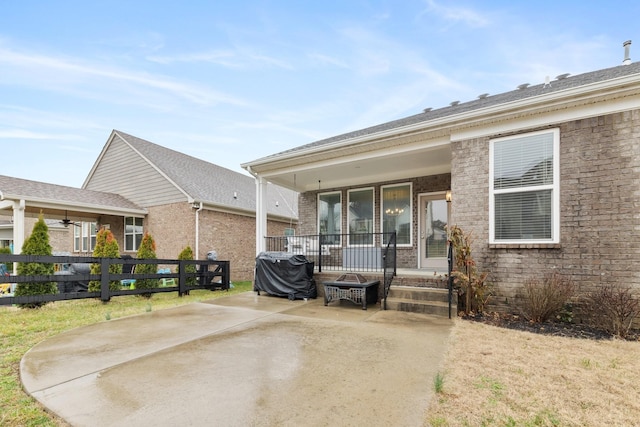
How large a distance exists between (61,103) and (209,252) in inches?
365

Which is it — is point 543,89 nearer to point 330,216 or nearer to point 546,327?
point 546,327

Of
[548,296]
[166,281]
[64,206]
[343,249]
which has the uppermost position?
[64,206]

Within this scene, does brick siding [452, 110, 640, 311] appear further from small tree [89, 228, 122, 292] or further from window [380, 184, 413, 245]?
small tree [89, 228, 122, 292]

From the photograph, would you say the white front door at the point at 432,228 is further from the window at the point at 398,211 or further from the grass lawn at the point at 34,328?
the grass lawn at the point at 34,328

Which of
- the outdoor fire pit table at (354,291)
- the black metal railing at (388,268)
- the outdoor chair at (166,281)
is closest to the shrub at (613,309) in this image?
the black metal railing at (388,268)

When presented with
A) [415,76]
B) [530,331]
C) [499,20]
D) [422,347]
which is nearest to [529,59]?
[499,20]

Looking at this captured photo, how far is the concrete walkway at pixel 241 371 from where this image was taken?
2213 millimetres

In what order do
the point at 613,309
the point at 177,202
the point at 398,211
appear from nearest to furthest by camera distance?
the point at 613,309
the point at 398,211
the point at 177,202

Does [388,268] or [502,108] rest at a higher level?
[502,108]

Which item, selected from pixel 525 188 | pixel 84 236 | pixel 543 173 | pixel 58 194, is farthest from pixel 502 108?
pixel 84 236

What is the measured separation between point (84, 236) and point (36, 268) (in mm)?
10232

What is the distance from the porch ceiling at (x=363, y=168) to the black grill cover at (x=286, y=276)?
245cm

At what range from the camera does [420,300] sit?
19.4 ft

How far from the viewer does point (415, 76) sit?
12.3 meters
